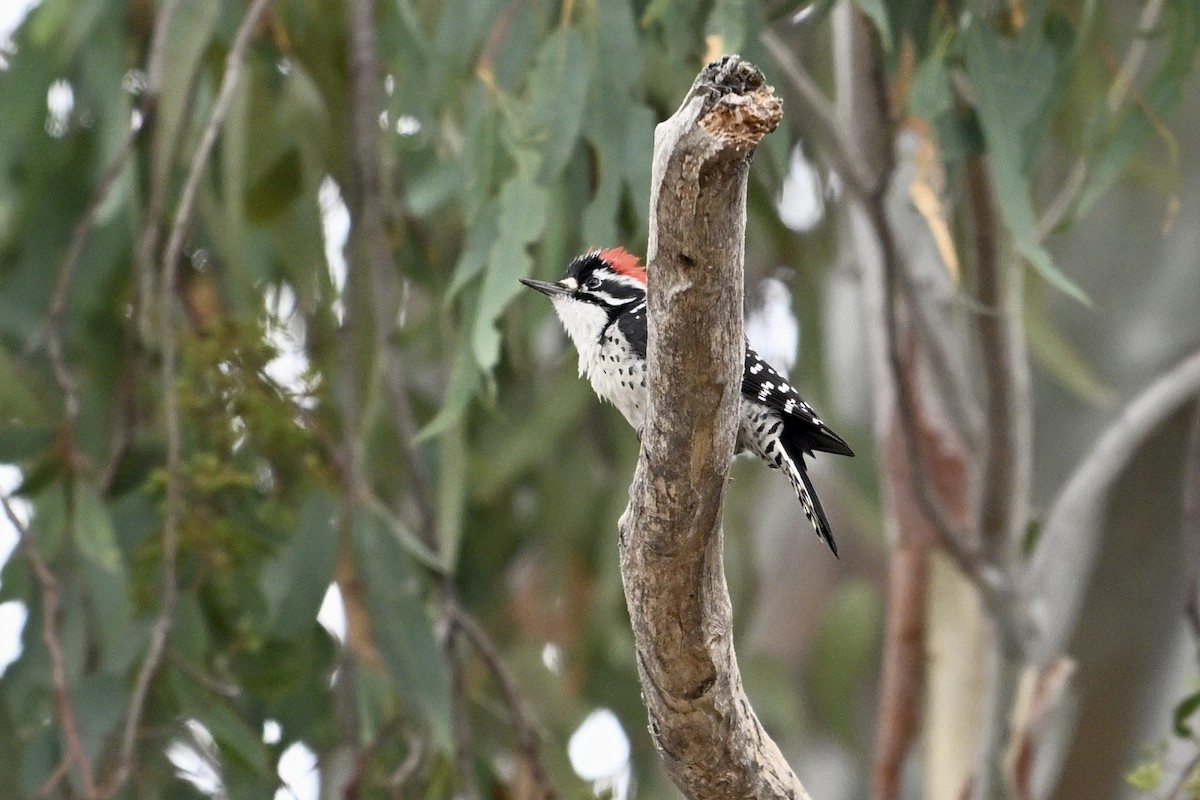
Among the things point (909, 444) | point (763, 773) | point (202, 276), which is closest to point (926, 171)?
point (909, 444)

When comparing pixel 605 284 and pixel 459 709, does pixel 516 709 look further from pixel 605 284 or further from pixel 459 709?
pixel 605 284

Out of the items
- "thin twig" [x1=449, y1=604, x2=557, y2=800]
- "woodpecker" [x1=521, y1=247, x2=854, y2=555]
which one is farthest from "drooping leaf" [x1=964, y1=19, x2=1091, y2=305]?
"thin twig" [x1=449, y1=604, x2=557, y2=800]

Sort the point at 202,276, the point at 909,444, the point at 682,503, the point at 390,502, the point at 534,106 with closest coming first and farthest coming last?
1. the point at 682,503
2. the point at 534,106
3. the point at 909,444
4. the point at 202,276
5. the point at 390,502

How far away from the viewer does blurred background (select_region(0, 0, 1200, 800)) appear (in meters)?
2.91

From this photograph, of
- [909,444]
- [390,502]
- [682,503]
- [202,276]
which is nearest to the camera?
[682,503]

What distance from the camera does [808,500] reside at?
8.42ft

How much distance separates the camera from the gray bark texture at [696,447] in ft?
4.75

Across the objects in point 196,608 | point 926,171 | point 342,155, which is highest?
point 342,155

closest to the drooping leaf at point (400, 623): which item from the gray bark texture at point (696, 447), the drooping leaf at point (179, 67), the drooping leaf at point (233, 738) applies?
the drooping leaf at point (233, 738)

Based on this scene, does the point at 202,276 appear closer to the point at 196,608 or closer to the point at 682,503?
the point at 196,608

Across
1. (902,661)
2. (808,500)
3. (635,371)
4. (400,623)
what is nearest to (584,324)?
(635,371)

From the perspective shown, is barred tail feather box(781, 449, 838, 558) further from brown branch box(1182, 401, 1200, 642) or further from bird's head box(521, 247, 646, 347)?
brown branch box(1182, 401, 1200, 642)

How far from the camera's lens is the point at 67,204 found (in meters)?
3.95

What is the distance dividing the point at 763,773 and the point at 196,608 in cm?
155
